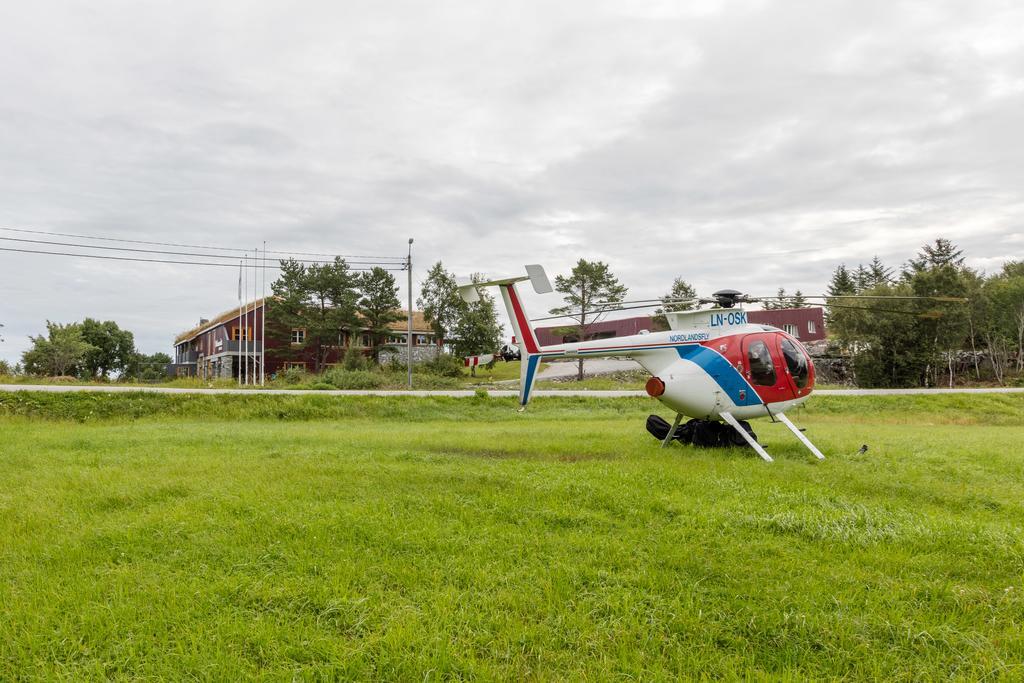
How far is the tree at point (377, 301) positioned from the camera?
45781 mm

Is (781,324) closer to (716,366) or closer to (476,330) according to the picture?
(476,330)

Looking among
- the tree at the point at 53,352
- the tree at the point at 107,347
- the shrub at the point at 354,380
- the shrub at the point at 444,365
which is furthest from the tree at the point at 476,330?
the tree at the point at 107,347

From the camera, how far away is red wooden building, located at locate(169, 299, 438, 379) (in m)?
46.5

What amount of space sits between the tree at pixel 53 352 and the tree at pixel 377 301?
77.5 ft

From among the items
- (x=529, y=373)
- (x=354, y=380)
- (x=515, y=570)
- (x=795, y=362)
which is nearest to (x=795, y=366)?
(x=795, y=362)

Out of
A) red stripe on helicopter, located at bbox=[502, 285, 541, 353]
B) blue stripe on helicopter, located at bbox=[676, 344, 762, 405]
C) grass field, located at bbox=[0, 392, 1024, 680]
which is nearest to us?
grass field, located at bbox=[0, 392, 1024, 680]

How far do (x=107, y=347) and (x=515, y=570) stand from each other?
7426 cm

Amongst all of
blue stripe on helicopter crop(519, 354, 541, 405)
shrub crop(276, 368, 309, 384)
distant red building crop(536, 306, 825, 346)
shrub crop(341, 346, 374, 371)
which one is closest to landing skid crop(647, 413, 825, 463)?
blue stripe on helicopter crop(519, 354, 541, 405)

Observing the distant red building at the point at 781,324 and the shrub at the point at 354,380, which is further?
the distant red building at the point at 781,324

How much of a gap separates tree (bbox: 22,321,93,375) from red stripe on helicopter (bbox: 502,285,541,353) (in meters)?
48.5

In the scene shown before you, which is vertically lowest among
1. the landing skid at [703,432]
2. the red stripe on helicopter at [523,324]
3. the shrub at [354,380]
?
the landing skid at [703,432]

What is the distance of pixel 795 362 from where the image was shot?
34.9ft

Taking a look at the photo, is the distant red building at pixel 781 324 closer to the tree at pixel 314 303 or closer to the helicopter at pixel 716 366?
the tree at pixel 314 303

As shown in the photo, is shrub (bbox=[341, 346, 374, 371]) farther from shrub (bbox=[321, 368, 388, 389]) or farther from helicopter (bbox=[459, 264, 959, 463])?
helicopter (bbox=[459, 264, 959, 463])
